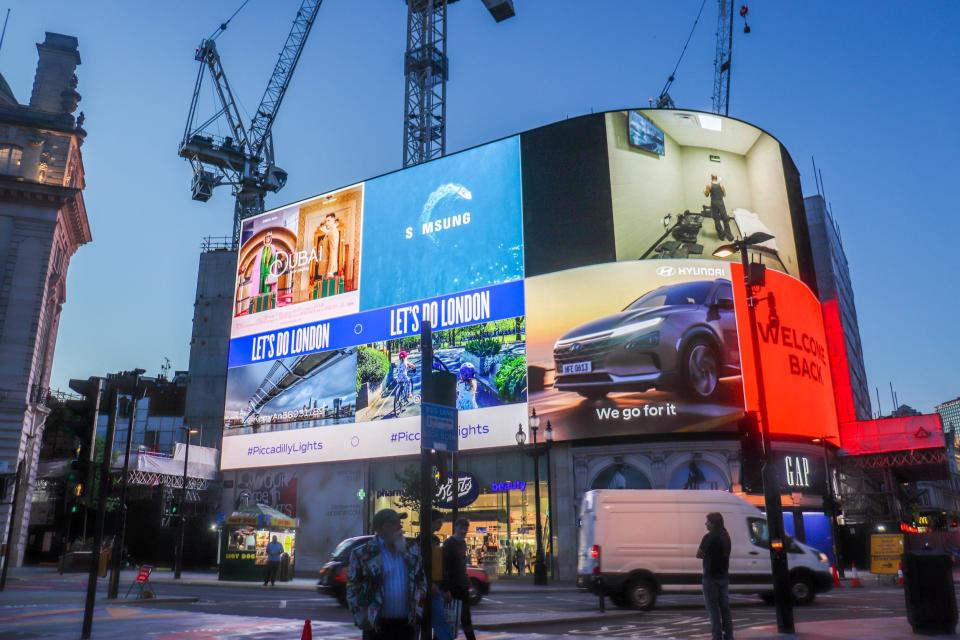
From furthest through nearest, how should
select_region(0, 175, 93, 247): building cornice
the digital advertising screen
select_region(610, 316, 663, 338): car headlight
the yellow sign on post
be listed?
select_region(0, 175, 93, 247): building cornice, the digital advertising screen, select_region(610, 316, 663, 338): car headlight, the yellow sign on post

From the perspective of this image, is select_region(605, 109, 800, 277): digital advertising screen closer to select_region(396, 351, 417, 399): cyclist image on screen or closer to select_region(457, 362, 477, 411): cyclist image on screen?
select_region(457, 362, 477, 411): cyclist image on screen

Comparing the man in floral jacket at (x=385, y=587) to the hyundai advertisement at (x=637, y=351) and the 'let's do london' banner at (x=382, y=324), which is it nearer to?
the hyundai advertisement at (x=637, y=351)

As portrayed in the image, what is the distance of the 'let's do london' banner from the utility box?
27458mm

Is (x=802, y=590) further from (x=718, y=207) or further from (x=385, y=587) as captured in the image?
(x=718, y=207)

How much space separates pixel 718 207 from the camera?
3866 centimetres

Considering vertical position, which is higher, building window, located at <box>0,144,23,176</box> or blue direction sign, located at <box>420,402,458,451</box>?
building window, located at <box>0,144,23,176</box>

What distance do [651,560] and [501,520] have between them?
21212 millimetres

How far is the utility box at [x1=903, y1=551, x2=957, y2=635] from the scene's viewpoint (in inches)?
467

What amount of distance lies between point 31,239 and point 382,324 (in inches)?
764

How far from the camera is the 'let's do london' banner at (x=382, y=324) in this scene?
39.9m

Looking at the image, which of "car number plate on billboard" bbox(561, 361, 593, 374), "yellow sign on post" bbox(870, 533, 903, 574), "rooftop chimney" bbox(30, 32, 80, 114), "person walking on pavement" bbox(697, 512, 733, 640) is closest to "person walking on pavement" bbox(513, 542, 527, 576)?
"car number plate on billboard" bbox(561, 361, 593, 374)

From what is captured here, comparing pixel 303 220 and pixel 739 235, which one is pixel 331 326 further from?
pixel 739 235

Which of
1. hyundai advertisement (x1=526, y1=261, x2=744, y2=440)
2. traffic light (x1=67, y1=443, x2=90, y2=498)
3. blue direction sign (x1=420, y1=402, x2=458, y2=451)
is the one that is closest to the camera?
blue direction sign (x1=420, y1=402, x2=458, y2=451)

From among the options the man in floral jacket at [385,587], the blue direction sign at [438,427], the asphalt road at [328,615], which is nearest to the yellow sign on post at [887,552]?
the asphalt road at [328,615]
